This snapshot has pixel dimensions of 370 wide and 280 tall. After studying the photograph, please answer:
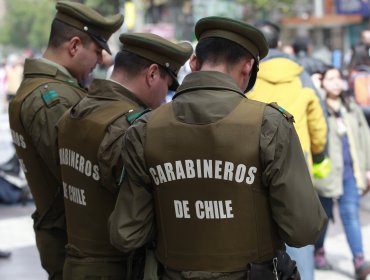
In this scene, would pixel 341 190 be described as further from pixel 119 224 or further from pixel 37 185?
pixel 119 224

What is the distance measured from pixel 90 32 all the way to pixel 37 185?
0.82 metres

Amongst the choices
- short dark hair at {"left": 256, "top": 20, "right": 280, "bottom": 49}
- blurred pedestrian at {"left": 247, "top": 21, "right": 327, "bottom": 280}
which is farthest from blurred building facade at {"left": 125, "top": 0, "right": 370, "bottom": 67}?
blurred pedestrian at {"left": 247, "top": 21, "right": 327, "bottom": 280}

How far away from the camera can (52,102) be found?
431 cm

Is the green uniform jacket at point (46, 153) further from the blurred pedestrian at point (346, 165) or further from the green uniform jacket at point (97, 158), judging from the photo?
the blurred pedestrian at point (346, 165)

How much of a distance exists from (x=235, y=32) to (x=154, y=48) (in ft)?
1.78

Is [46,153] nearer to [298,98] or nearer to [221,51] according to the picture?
[221,51]

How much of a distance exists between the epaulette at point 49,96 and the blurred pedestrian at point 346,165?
3.22 m

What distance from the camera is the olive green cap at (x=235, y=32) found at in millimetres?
3340

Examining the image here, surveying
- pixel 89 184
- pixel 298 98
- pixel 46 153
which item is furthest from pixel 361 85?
pixel 89 184

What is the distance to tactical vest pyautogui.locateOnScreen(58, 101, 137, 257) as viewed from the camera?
374cm

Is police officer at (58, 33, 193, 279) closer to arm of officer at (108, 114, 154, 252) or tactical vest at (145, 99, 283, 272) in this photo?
arm of officer at (108, 114, 154, 252)

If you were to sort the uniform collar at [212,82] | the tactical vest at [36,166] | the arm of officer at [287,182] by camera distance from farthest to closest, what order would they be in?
the tactical vest at [36,166] < the uniform collar at [212,82] < the arm of officer at [287,182]

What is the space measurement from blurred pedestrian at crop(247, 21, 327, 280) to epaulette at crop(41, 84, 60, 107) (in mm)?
1421

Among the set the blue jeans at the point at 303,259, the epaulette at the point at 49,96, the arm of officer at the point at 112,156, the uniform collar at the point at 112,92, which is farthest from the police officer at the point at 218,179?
the blue jeans at the point at 303,259
